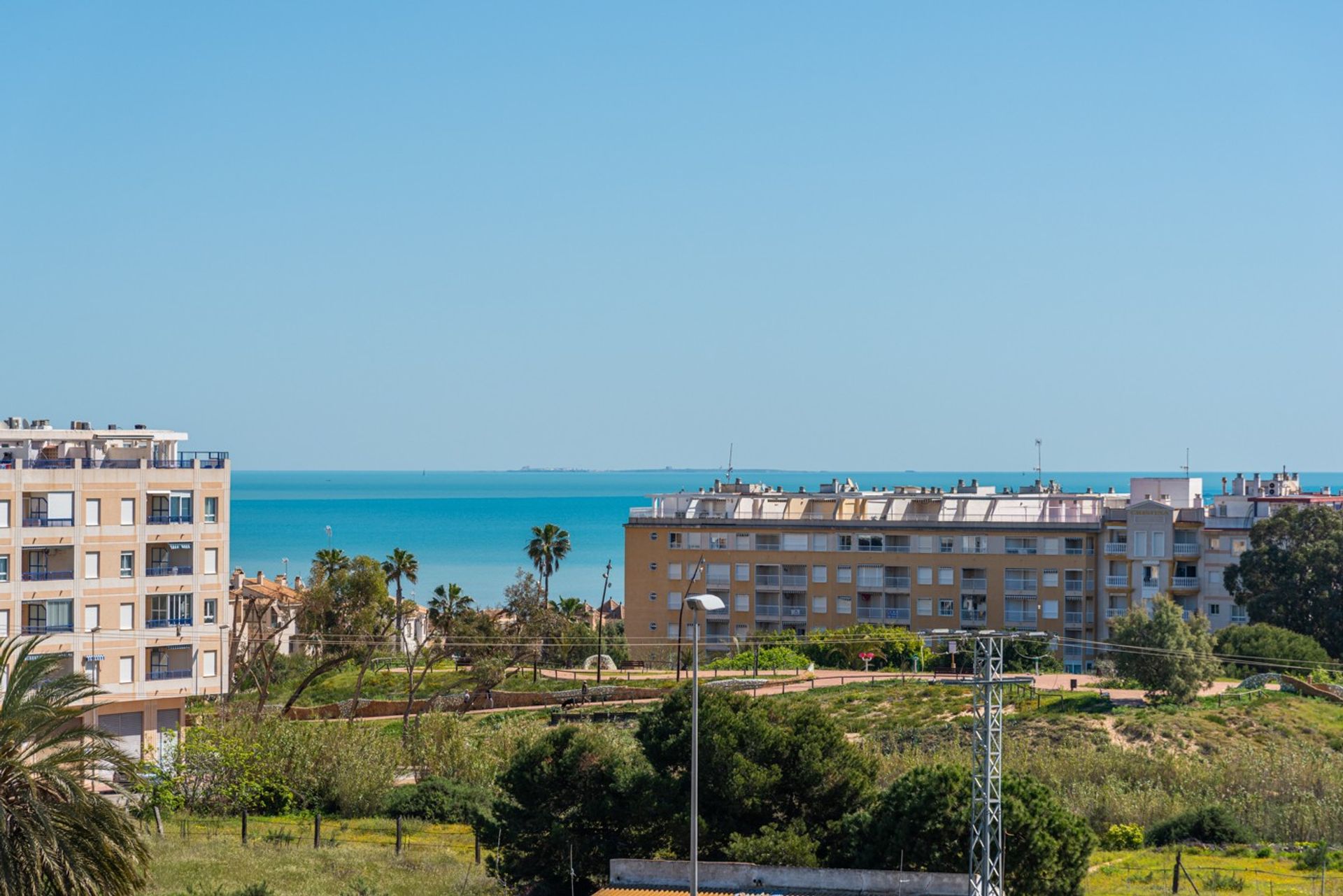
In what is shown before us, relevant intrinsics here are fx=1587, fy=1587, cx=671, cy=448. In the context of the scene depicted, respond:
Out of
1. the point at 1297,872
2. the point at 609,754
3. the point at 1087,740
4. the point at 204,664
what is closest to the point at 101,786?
the point at 204,664

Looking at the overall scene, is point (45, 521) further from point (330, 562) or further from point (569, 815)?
point (330, 562)

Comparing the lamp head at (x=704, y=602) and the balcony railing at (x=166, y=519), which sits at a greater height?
the balcony railing at (x=166, y=519)

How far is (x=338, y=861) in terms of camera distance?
39.3 meters

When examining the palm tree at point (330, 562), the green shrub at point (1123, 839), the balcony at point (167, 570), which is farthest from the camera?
the palm tree at point (330, 562)

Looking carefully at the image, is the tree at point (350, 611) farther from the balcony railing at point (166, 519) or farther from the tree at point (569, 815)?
the tree at point (569, 815)

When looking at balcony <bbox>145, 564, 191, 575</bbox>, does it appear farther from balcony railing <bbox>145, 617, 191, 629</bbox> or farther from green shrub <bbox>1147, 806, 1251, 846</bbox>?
green shrub <bbox>1147, 806, 1251, 846</bbox>

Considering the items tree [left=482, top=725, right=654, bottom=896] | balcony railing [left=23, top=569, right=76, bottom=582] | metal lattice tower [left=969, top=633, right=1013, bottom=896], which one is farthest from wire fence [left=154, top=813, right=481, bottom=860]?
metal lattice tower [left=969, top=633, right=1013, bottom=896]

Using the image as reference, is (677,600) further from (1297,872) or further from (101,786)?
(1297,872)

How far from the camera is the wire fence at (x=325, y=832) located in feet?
141

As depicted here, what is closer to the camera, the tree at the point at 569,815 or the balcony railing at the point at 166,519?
the tree at the point at 569,815

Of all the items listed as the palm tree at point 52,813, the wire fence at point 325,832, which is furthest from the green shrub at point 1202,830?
the palm tree at point 52,813

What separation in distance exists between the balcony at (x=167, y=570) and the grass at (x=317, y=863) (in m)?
11.3

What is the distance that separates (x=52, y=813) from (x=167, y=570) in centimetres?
3127

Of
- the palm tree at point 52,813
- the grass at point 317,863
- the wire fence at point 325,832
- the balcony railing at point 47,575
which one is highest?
the balcony railing at point 47,575
